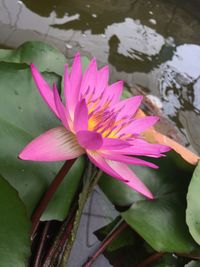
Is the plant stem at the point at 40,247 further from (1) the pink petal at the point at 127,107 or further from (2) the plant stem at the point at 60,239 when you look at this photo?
(1) the pink petal at the point at 127,107

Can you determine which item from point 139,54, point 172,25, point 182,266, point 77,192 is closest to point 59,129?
point 77,192

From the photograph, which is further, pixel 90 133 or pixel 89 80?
pixel 89 80

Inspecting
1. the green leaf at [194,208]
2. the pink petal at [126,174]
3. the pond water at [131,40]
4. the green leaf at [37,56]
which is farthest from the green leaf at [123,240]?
the pond water at [131,40]

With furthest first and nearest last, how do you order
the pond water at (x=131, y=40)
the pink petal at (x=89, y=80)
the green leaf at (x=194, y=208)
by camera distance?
the pond water at (x=131, y=40)
the green leaf at (x=194, y=208)
the pink petal at (x=89, y=80)

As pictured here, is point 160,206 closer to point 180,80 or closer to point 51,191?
point 51,191

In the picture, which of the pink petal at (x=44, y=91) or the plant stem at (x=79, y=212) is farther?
the plant stem at (x=79, y=212)

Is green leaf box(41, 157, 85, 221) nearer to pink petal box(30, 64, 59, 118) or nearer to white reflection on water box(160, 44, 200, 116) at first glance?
pink petal box(30, 64, 59, 118)

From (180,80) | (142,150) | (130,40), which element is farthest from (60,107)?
(130,40)

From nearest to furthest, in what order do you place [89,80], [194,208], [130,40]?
1. [89,80]
2. [194,208]
3. [130,40]
